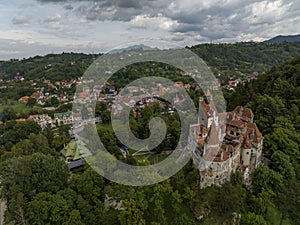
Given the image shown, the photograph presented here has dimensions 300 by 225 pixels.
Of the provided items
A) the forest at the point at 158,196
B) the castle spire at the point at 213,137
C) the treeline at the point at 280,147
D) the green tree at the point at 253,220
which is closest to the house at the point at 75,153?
the forest at the point at 158,196

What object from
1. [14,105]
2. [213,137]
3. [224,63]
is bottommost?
[14,105]

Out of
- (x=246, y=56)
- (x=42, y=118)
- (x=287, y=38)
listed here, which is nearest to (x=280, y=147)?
(x=42, y=118)

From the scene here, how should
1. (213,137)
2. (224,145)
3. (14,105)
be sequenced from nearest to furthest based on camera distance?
(213,137)
(224,145)
(14,105)

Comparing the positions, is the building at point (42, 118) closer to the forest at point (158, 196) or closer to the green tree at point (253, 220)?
the forest at point (158, 196)

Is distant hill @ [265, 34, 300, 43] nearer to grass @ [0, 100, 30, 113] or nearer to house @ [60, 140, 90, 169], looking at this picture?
grass @ [0, 100, 30, 113]

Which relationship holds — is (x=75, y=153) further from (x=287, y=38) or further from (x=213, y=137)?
(x=287, y=38)

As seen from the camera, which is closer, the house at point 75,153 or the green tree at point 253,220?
the green tree at point 253,220

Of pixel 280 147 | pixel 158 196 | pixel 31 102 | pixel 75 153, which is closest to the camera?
pixel 158 196
